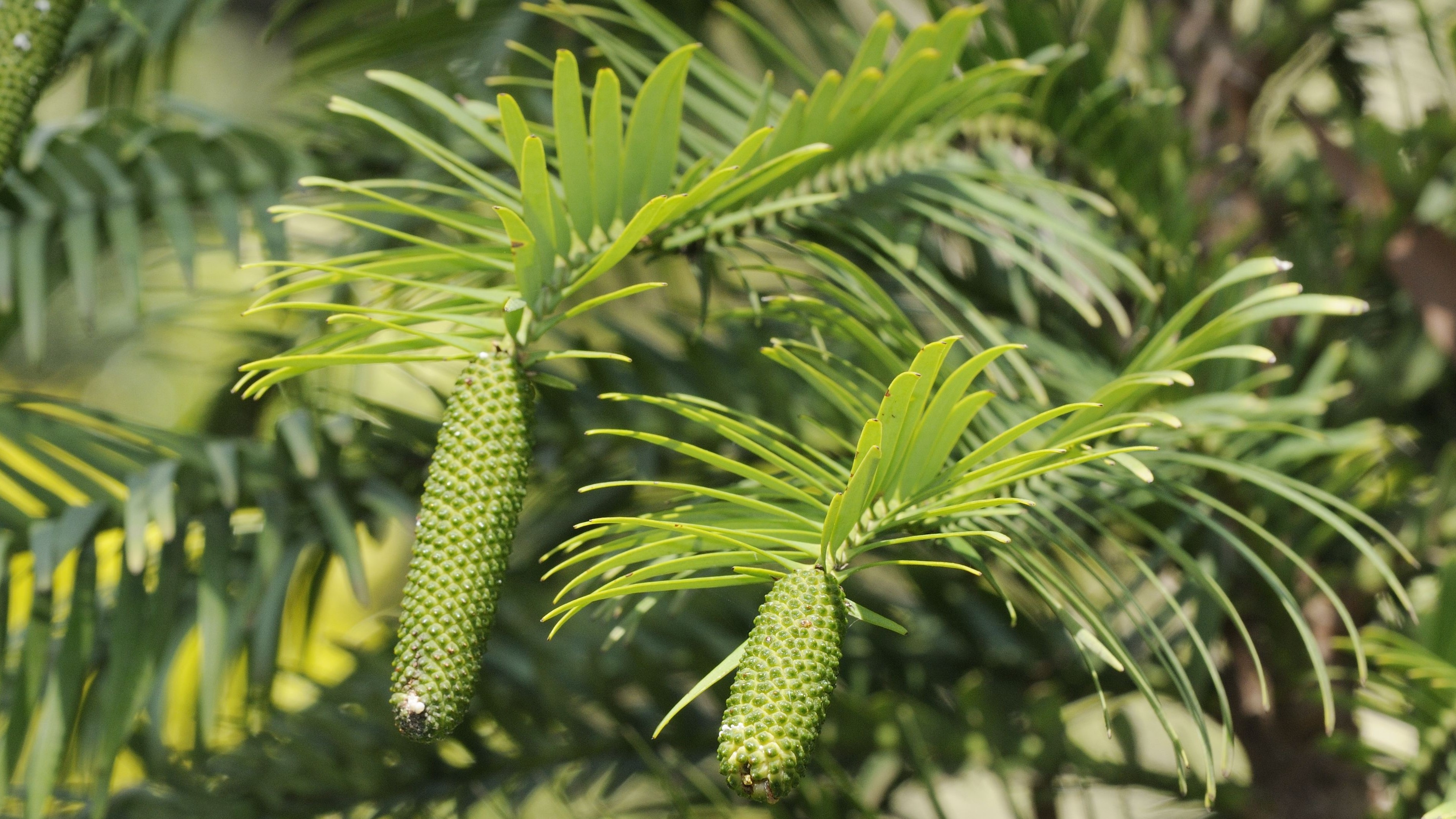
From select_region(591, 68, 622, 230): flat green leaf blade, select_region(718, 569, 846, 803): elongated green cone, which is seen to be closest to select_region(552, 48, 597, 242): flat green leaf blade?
select_region(591, 68, 622, 230): flat green leaf blade

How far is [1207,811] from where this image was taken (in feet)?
1.80

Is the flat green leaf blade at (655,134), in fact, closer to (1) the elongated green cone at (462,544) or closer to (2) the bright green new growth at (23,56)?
(1) the elongated green cone at (462,544)

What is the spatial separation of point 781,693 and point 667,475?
30cm

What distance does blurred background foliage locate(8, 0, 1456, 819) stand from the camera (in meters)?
0.46

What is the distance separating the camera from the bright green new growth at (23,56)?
368mm

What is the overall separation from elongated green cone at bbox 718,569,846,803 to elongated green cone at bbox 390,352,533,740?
0.24 feet

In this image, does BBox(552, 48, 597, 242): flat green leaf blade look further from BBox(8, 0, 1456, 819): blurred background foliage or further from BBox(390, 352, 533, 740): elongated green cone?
BBox(8, 0, 1456, 819): blurred background foliage

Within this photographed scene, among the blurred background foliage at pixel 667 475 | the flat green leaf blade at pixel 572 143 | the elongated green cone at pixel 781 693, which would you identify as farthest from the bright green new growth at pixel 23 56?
the elongated green cone at pixel 781 693

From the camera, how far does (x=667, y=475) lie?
1.79 feet

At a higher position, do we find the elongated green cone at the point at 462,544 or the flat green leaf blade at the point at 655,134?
the flat green leaf blade at the point at 655,134

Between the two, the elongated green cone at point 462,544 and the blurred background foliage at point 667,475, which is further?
the blurred background foliage at point 667,475

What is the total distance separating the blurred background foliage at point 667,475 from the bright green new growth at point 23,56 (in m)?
0.09

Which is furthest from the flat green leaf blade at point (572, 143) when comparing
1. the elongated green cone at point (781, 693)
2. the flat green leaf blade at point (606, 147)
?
the elongated green cone at point (781, 693)

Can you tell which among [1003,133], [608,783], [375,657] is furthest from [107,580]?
[1003,133]
